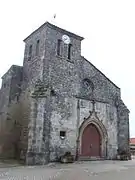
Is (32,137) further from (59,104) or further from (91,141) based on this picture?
(91,141)

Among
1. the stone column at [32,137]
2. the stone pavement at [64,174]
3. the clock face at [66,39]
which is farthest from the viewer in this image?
the clock face at [66,39]

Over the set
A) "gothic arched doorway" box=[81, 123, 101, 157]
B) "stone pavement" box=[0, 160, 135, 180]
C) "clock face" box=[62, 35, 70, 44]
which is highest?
"clock face" box=[62, 35, 70, 44]

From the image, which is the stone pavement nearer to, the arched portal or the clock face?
the arched portal

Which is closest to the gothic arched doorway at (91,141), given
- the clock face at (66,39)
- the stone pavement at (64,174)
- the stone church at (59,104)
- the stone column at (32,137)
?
the stone church at (59,104)

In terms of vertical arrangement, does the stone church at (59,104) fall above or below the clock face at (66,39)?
below

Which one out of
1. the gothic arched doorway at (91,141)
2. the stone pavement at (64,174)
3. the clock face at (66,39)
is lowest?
the stone pavement at (64,174)

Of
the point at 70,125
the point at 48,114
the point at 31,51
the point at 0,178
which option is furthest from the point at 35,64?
the point at 0,178

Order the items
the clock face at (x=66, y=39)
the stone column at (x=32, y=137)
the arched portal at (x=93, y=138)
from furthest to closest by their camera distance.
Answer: the clock face at (x=66, y=39), the arched portal at (x=93, y=138), the stone column at (x=32, y=137)

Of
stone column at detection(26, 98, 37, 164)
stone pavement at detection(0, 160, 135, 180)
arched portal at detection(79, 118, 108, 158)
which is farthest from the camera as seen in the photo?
arched portal at detection(79, 118, 108, 158)

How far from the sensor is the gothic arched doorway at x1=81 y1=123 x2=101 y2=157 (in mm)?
17797

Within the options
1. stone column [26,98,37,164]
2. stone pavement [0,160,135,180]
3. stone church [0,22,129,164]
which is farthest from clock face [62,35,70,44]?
stone pavement [0,160,135,180]

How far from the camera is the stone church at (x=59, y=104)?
16000 mm

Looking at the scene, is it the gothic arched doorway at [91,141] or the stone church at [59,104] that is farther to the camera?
the gothic arched doorway at [91,141]

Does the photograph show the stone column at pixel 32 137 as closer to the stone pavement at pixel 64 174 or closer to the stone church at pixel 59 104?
the stone church at pixel 59 104
